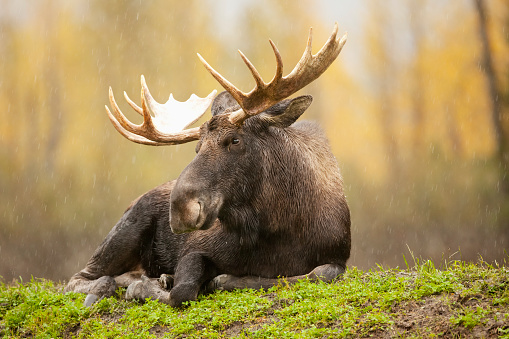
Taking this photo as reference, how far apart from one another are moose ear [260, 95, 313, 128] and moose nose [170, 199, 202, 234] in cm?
125

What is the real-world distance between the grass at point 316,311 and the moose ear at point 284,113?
1623 millimetres

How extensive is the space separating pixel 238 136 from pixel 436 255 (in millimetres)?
12810

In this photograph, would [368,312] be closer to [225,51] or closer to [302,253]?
[302,253]

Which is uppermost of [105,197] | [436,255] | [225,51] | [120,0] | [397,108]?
[120,0]

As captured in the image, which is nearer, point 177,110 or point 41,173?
point 177,110

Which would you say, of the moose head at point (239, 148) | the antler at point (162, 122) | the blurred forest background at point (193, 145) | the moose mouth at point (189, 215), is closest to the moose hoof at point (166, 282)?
the moose head at point (239, 148)

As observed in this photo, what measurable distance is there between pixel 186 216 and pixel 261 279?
1.14 meters

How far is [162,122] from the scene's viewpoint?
7.11 m

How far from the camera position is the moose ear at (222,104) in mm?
6449

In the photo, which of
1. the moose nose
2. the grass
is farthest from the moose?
the grass

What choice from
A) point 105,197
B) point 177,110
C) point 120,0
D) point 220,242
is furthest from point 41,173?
point 220,242

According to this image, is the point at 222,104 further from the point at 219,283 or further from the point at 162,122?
the point at 219,283

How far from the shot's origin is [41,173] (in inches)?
693

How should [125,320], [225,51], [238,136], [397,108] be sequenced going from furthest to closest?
1. [225,51]
2. [397,108]
3. [238,136]
4. [125,320]
